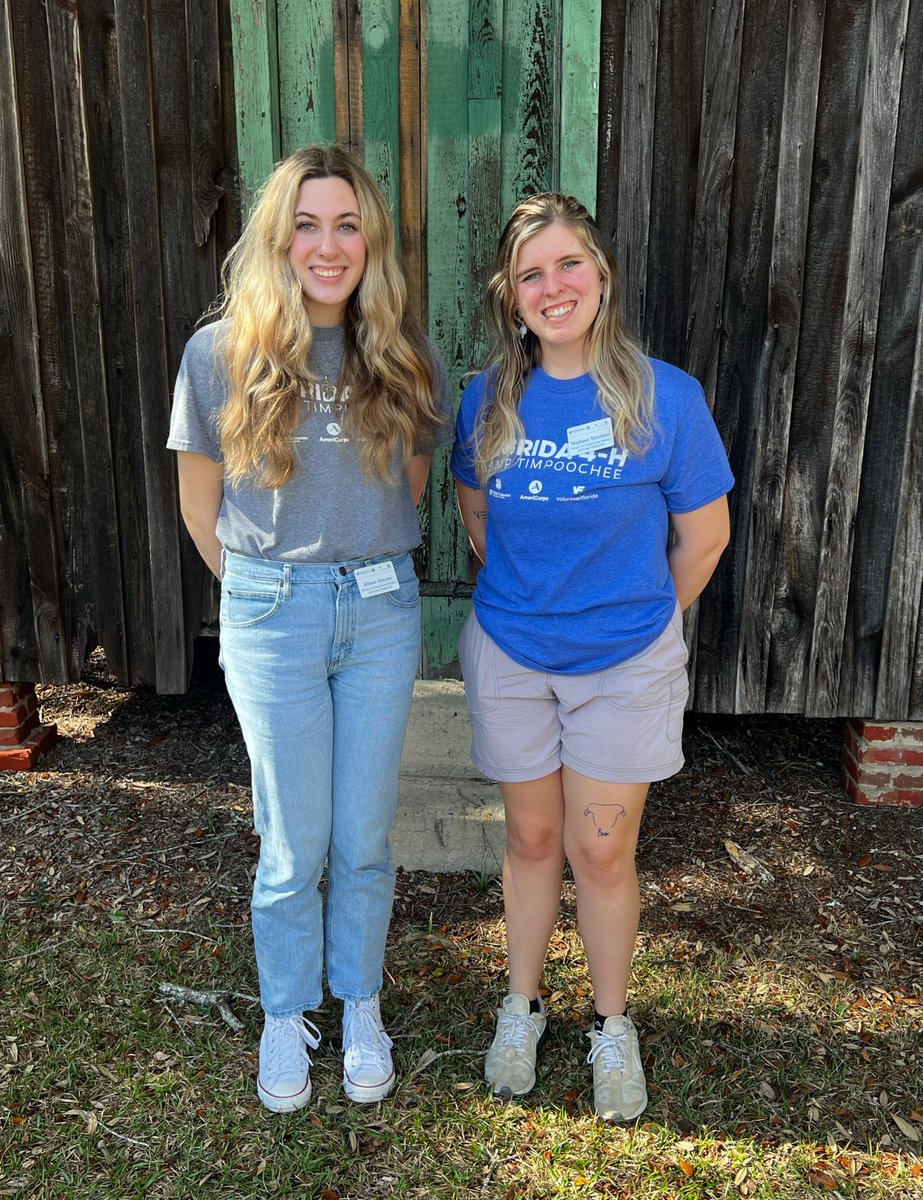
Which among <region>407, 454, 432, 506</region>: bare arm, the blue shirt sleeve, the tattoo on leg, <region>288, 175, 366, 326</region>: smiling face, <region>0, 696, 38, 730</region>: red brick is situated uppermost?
<region>288, 175, 366, 326</region>: smiling face

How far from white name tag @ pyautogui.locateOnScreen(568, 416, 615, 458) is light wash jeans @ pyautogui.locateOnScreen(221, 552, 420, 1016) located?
501 millimetres

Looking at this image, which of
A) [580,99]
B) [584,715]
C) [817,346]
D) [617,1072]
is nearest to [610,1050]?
[617,1072]

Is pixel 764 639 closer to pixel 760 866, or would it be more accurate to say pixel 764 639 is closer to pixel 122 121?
pixel 760 866

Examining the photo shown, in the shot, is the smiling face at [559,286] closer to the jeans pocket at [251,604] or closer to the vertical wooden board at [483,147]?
the jeans pocket at [251,604]

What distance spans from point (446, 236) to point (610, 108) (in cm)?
65

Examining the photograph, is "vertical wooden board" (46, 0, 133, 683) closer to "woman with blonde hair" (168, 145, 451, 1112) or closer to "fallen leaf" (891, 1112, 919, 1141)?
"woman with blonde hair" (168, 145, 451, 1112)

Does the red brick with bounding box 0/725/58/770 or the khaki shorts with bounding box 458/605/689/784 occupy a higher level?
the khaki shorts with bounding box 458/605/689/784

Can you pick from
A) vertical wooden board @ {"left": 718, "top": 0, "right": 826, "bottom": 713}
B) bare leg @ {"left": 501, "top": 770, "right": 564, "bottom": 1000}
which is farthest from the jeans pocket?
vertical wooden board @ {"left": 718, "top": 0, "right": 826, "bottom": 713}

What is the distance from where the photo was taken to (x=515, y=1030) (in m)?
2.69

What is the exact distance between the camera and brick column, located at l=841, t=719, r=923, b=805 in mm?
3918

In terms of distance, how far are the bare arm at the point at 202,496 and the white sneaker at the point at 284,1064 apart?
115 centimetres

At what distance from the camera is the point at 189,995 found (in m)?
2.99

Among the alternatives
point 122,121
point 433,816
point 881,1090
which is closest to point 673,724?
point 881,1090

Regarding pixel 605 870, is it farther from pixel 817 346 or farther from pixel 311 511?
pixel 817 346
